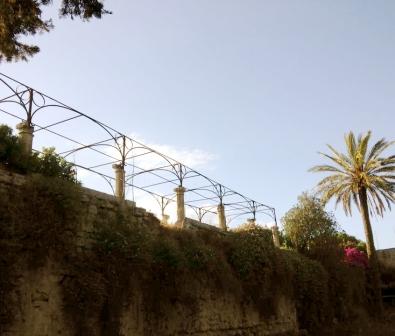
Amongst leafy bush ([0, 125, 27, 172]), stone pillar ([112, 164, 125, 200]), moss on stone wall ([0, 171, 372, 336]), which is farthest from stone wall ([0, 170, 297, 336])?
stone pillar ([112, 164, 125, 200])

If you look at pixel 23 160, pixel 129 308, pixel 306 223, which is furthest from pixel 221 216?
pixel 23 160

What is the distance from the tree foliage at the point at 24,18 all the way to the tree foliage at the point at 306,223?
49.0 feet

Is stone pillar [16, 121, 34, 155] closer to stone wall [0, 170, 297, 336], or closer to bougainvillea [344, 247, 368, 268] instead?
stone wall [0, 170, 297, 336]

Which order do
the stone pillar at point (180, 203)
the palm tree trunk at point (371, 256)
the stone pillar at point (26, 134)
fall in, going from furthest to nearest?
the palm tree trunk at point (371, 256)
the stone pillar at point (180, 203)
the stone pillar at point (26, 134)

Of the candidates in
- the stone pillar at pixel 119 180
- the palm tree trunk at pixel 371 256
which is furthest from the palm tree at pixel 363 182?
the stone pillar at pixel 119 180

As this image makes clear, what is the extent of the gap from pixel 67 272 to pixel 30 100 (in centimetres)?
369

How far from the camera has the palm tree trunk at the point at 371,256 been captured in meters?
20.8

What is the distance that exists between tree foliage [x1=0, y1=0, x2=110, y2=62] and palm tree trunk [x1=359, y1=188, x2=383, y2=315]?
17980 millimetres

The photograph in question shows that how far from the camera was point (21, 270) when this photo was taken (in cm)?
675

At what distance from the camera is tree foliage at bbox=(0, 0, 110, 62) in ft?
25.5

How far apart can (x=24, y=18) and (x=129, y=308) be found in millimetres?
5840

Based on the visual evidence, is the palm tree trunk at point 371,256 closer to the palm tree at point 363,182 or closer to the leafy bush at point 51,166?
the palm tree at point 363,182

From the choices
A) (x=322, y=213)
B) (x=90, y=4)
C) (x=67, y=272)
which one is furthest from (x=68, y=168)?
(x=322, y=213)

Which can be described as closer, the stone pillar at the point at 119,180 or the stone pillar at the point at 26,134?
the stone pillar at the point at 26,134
